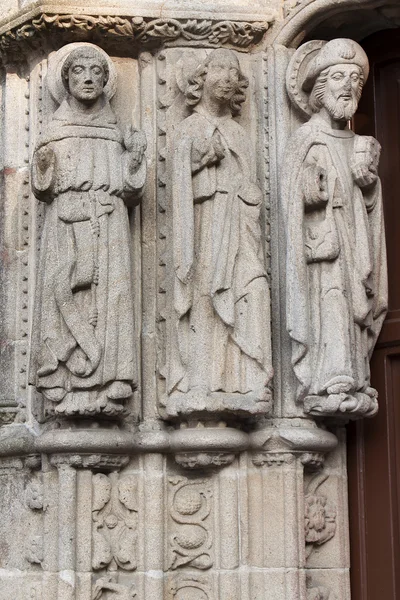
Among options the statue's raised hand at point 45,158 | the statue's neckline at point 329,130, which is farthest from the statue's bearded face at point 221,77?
the statue's raised hand at point 45,158

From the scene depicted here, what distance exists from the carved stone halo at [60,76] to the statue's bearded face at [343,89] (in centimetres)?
98

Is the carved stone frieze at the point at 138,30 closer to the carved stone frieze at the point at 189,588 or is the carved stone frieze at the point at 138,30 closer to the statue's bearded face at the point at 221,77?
the statue's bearded face at the point at 221,77

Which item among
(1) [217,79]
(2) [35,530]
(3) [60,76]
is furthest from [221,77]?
(2) [35,530]

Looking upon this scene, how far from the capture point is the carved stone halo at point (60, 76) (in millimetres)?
7113

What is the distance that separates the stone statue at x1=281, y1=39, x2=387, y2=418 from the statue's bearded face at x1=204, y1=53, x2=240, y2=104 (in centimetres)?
33

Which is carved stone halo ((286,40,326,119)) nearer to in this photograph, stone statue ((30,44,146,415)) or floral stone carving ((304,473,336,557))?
stone statue ((30,44,146,415))

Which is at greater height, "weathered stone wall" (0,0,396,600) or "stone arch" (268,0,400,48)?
"stone arch" (268,0,400,48)

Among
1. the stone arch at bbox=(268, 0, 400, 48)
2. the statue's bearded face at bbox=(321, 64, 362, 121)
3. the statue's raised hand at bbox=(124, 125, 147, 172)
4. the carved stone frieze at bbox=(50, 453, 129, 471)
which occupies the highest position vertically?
the stone arch at bbox=(268, 0, 400, 48)

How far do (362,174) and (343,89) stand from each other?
0.39 meters

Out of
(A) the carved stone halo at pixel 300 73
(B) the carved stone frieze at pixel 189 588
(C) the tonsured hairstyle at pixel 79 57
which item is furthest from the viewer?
(A) the carved stone halo at pixel 300 73

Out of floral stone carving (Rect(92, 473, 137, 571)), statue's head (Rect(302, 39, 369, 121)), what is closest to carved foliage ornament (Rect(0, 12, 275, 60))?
statue's head (Rect(302, 39, 369, 121))

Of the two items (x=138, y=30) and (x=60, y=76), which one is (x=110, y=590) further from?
(x=138, y=30)

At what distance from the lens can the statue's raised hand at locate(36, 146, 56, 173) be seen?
686 centimetres

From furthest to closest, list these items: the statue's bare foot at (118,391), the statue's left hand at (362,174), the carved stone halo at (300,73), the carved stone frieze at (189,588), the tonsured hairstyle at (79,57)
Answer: the carved stone halo at (300,73) < the statue's left hand at (362,174) < the tonsured hairstyle at (79,57) < the carved stone frieze at (189,588) < the statue's bare foot at (118,391)
